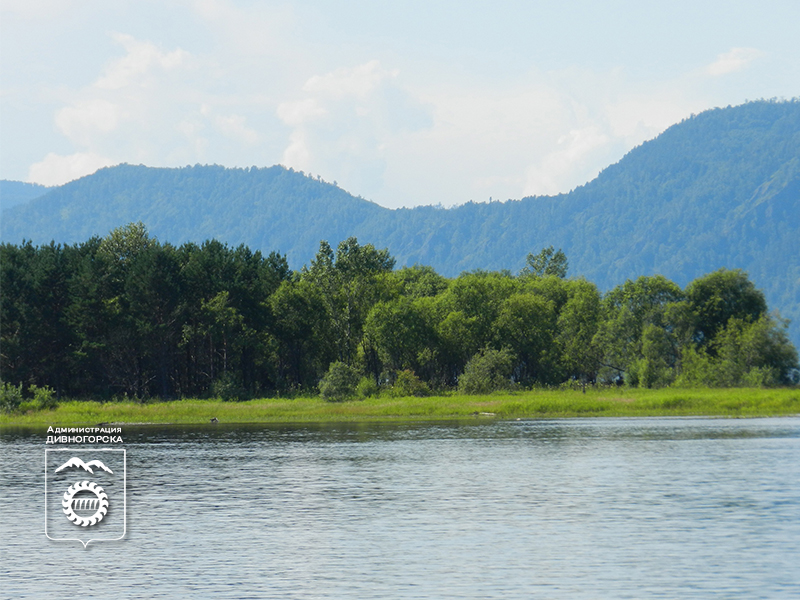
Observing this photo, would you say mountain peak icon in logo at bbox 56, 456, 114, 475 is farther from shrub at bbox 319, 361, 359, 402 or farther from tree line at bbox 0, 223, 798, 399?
shrub at bbox 319, 361, 359, 402

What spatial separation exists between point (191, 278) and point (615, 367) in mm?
63362

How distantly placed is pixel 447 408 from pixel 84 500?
6397 centimetres

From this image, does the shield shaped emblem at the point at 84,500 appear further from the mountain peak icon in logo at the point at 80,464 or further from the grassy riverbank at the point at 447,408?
the grassy riverbank at the point at 447,408

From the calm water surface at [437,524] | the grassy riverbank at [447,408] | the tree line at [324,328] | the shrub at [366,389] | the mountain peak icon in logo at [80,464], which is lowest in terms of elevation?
the calm water surface at [437,524]

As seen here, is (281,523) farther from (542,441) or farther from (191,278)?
(191,278)

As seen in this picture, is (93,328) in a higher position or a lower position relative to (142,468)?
higher

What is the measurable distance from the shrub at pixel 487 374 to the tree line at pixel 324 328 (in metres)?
0.22

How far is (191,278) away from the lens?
123 m

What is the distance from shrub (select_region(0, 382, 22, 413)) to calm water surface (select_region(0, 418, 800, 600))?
39.4 m

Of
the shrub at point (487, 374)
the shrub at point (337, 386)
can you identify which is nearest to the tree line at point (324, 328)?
the shrub at point (487, 374)

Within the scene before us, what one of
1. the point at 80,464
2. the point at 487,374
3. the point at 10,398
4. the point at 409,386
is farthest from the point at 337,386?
the point at 80,464

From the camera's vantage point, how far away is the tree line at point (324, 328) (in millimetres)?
115625

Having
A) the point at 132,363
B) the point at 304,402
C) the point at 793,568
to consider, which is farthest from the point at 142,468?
the point at 132,363

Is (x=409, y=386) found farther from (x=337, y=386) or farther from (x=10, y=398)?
(x=10, y=398)
